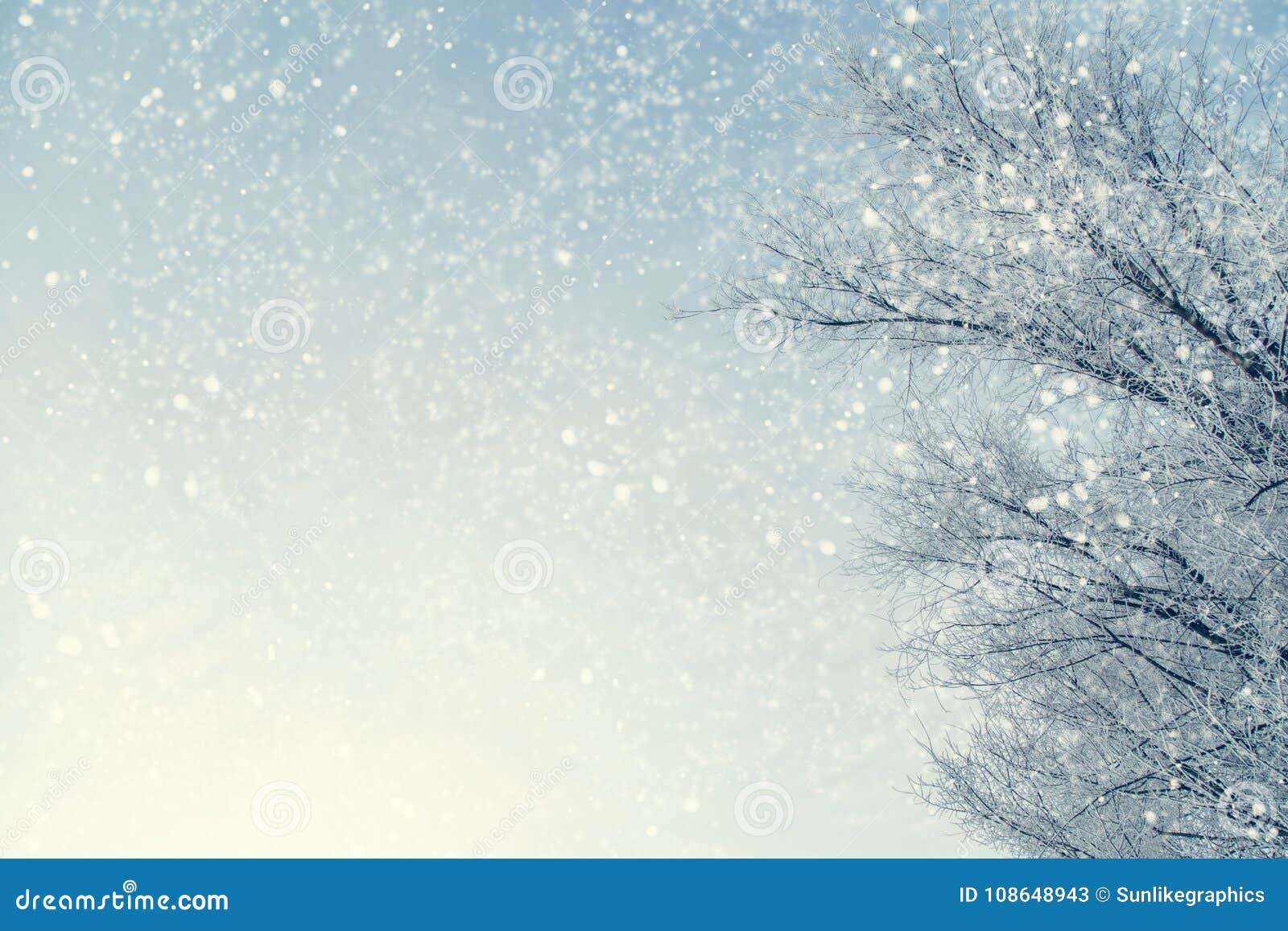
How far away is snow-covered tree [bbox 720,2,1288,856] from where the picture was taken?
3564 mm

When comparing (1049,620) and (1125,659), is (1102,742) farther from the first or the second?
(1049,620)

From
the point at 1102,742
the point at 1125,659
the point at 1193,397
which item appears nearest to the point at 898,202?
the point at 1193,397

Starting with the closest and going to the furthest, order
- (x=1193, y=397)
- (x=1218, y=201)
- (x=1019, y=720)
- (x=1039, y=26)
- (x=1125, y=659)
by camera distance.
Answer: (x=1218, y=201)
(x=1193, y=397)
(x=1039, y=26)
(x=1125, y=659)
(x=1019, y=720)

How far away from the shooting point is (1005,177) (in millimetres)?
3725

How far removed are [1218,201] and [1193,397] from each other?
86 cm

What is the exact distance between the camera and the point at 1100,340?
379 cm

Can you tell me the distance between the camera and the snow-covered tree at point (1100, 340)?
3.56 metres

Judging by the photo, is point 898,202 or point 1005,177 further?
point 898,202

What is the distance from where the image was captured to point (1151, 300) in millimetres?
3639

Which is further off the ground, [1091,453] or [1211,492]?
[1091,453]

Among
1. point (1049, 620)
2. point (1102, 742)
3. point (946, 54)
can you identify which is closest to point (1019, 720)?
point (1102, 742)

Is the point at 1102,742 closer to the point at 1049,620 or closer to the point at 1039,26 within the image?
the point at 1049,620

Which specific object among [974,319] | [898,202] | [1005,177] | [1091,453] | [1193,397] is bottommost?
[1193,397]

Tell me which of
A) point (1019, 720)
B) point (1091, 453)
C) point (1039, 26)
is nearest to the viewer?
point (1039, 26)
